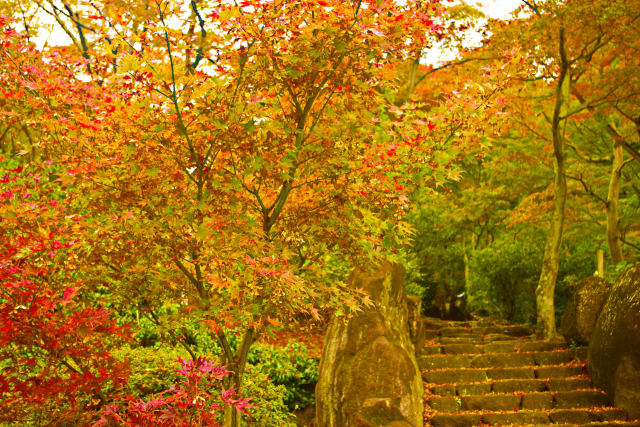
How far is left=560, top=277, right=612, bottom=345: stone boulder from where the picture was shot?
942cm

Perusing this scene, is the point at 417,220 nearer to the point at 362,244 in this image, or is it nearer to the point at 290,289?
the point at 362,244

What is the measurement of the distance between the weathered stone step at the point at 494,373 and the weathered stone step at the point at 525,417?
1.25 metres

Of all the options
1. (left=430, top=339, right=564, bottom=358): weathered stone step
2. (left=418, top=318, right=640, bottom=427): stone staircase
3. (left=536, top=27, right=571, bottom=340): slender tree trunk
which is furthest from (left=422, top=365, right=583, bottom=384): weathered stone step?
(left=536, top=27, right=571, bottom=340): slender tree trunk

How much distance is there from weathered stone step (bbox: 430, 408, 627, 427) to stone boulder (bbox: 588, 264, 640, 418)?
0.33 meters

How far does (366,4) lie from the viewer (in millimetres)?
3568

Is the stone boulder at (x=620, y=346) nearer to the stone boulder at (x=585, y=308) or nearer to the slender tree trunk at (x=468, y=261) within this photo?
the stone boulder at (x=585, y=308)

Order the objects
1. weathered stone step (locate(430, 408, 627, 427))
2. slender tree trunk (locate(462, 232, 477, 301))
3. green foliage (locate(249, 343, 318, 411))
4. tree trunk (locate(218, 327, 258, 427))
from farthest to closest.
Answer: slender tree trunk (locate(462, 232, 477, 301)) → green foliage (locate(249, 343, 318, 411)) → weathered stone step (locate(430, 408, 627, 427)) → tree trunk (locate(218, 327, 258, 427))

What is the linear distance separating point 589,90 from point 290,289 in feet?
35.7

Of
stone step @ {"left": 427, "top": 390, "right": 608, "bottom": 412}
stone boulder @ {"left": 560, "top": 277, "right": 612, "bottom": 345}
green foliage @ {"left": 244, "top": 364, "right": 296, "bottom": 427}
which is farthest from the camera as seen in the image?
stone boulder @ {"left": 560, "top": 277, "right": 612, "bottom": 345}

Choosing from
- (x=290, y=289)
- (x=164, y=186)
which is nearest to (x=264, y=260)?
(x=290, y=289)

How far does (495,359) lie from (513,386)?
1.04 meters

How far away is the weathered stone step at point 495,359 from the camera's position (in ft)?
31.2

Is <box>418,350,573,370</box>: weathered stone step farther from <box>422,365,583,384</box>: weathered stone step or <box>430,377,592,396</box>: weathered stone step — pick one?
<box>430,377,592,396</box>: weathered stone step

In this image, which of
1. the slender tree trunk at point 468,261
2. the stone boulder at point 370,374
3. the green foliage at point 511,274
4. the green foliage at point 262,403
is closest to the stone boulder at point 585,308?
the green foliage at point 511,274
